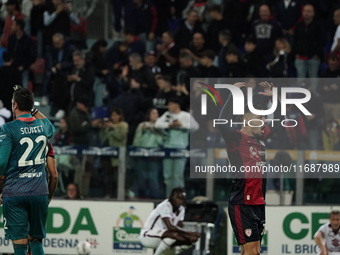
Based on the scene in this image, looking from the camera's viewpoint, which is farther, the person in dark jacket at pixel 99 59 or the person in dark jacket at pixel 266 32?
the person in dark jacket at pixel 99 59

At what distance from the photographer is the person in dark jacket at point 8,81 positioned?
1281cm

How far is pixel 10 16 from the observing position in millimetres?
15070

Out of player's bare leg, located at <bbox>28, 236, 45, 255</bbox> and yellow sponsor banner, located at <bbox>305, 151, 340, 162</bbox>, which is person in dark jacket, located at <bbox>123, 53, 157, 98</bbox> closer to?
yellow sponsor banner, located at <bbox>305, 151, 340, 162</bbox>

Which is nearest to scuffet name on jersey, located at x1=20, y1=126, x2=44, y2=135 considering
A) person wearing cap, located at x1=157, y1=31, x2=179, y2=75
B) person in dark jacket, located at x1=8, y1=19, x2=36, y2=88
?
person wearing cap, located at x1=157, y1=31, x2=179, y2=75

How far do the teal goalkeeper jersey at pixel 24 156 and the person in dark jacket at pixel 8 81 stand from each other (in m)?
6.19

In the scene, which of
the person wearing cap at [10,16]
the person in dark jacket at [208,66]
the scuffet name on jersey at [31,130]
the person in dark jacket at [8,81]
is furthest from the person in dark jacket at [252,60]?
the scuffet name on jersey at [31,130]

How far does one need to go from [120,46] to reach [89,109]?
1.89 metres

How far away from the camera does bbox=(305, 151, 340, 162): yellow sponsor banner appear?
431 inches

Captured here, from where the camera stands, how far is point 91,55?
1403 cm

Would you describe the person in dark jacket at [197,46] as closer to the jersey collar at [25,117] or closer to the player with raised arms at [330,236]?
the player with raised arms at [330,236]

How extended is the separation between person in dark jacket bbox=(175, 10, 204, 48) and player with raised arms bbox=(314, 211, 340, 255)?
203 inches

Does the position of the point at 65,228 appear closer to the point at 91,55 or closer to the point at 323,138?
the point at 91,55

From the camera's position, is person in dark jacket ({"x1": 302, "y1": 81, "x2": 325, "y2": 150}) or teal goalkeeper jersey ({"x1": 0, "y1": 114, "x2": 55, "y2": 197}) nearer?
teal goalkeeper jersey ({"x1": 0, "y1": 114, "x2": 55, "y2": 197})

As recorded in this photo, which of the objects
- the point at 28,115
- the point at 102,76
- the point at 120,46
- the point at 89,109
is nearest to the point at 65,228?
the point at 89,109
